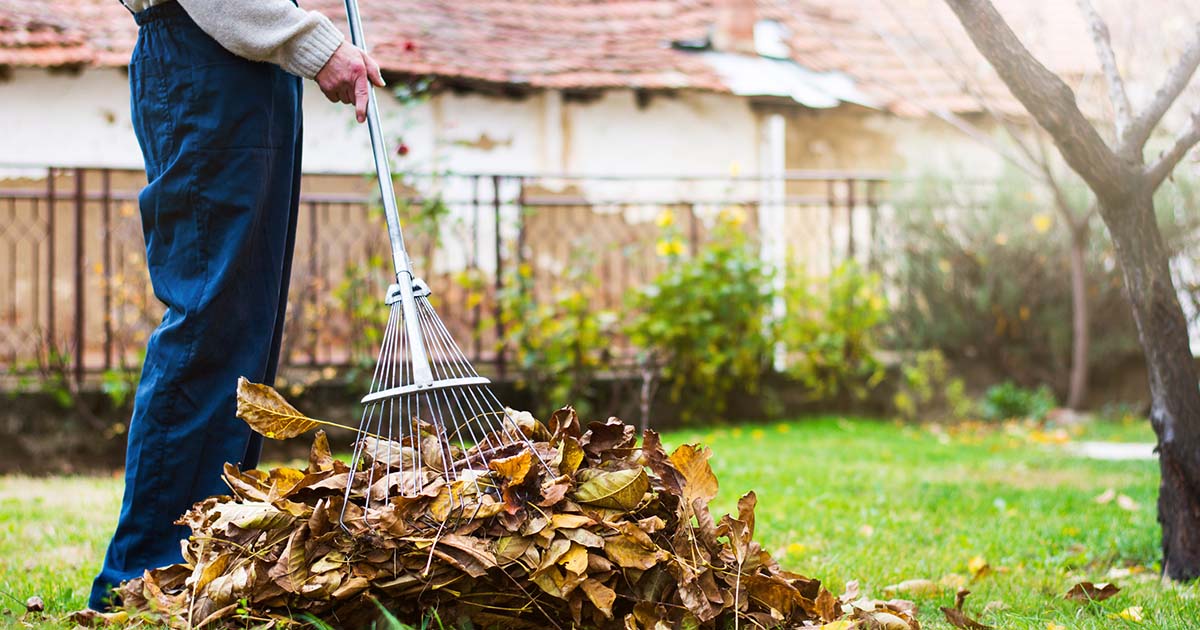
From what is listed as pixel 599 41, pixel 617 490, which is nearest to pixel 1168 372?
pixel 617 490

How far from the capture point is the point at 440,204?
→ 5.80 metres

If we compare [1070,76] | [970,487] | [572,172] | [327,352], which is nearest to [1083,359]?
[1070,76]

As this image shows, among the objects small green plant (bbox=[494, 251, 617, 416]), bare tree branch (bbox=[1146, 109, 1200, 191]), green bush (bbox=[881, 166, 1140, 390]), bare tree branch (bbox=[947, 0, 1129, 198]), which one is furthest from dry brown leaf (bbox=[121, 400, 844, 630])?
green bush (bbox=[881, 166, 1140, 390])

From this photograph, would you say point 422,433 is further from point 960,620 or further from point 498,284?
point 498,284

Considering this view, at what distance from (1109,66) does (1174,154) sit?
12.7 inches

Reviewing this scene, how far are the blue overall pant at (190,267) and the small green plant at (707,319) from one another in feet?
13.7

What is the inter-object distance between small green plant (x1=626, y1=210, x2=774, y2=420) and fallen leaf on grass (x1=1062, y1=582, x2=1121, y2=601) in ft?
12.6

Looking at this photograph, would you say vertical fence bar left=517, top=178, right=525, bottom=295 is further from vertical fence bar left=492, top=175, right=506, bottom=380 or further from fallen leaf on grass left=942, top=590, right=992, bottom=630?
fallen leaf on grass left=942, top=590, right=992, bottom=630

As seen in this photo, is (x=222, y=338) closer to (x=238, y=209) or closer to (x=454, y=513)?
(x=238, y=209)

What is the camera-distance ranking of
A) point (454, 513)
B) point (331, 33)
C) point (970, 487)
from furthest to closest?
1. point (970, 487)
2. point (331, 33)
3. point (454, 513)

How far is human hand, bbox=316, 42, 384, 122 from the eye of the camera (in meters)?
1.99

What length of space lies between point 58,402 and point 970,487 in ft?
14.4

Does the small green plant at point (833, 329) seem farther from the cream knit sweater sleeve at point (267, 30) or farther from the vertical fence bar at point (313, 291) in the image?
the cream knit sweater sleeve at point (267, 30)

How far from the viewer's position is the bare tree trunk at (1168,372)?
2535 millimetres
